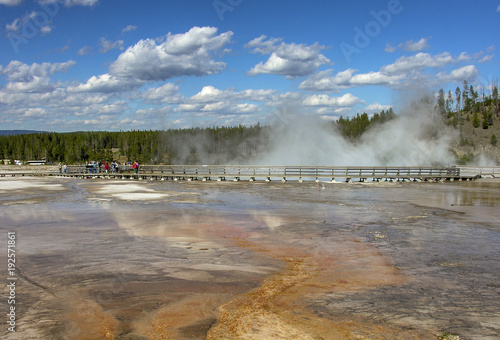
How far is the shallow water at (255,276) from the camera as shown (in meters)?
5.72

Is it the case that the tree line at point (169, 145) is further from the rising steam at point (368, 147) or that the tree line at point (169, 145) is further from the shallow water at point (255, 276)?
the shallow water at point (255, 276)

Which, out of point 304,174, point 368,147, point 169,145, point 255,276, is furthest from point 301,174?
point 169,145

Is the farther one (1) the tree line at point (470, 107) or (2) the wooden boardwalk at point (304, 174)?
(1) the tree line at point (470, 107)

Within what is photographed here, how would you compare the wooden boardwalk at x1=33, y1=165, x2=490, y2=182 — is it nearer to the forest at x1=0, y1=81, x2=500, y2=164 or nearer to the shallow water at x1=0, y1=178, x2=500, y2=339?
the shallow water at x1=0, y1=178, x2=500, y2=339

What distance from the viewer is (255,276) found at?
8.02 metres

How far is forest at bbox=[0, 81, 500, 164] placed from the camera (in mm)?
118000

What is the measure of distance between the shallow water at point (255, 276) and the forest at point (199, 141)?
9330 centimetres

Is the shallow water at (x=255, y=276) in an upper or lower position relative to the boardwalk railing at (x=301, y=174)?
lower

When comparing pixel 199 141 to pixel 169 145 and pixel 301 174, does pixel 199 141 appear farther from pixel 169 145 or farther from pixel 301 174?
pixel 301 174

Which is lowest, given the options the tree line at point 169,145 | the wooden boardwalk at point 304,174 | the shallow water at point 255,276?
the shallow water at point 255,276

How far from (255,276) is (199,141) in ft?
461

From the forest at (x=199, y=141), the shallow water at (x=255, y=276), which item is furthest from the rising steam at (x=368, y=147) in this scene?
the shallow water at (x=255, y=276)

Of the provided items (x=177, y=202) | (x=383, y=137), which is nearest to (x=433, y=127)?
(x=383, y=137)

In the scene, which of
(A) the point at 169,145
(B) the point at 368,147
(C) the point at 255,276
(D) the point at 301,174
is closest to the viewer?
(C) the point at 255,276
